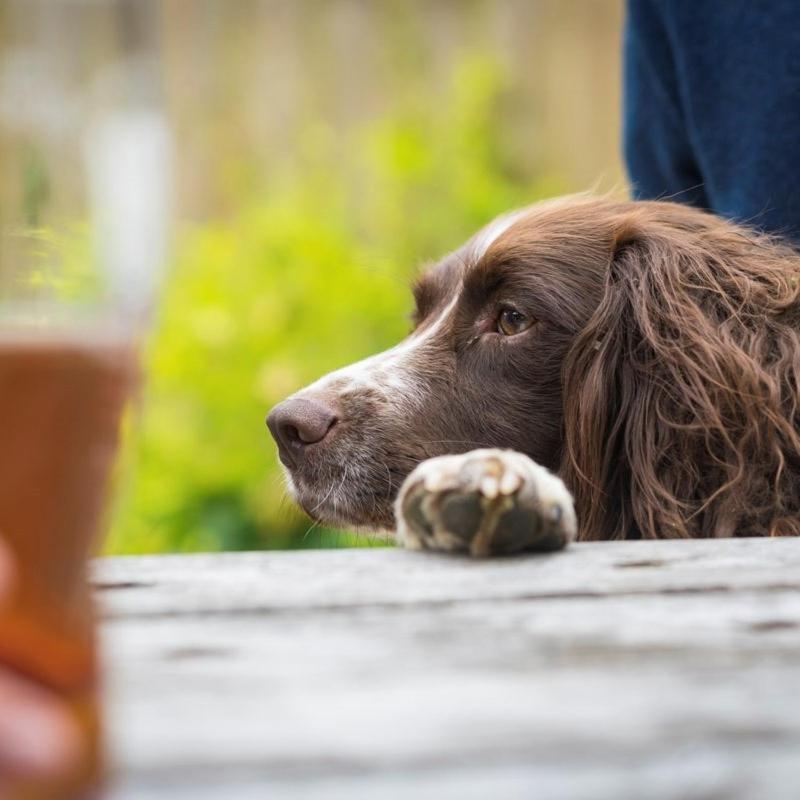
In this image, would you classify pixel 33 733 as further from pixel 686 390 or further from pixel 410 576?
pixel 686 390

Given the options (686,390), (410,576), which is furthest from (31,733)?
(686,390)

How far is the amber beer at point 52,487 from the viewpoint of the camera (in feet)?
2.72

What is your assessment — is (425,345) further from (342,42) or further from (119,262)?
(342,42)

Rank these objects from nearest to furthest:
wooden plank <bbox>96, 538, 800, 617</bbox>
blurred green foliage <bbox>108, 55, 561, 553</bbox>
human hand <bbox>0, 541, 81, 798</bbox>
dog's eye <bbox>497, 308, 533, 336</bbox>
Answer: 1. human hand <bbox>0, 541, 81, 798</bbox>
2. wooden plank <bbox>96, 538, 800, 617</bbox>
3. dog's eye <bbox>497, 308, 533, 336</bbox>
4. blurred green foliage <bbox>108, 55, 561, 553</bbox>

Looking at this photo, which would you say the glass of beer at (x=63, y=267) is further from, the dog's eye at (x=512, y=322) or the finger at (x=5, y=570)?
the dog's eye at (x=512, y=322)

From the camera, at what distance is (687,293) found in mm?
2592

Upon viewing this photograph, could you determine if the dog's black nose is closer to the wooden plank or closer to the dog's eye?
the dog's eye

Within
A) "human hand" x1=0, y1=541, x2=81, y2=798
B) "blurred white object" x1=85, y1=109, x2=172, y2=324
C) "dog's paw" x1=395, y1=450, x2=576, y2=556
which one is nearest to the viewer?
"human hand" x1=0, y1=541, x2=81, y2=798

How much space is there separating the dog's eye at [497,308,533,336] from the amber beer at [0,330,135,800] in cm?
181

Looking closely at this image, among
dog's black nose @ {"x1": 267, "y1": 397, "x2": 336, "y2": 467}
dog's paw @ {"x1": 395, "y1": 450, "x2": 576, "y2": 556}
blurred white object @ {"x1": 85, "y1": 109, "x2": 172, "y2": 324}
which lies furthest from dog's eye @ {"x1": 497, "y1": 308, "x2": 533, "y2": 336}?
blurred white object @ {"x1": 85, "y1": 109, "x2": 172, "y2": 324}

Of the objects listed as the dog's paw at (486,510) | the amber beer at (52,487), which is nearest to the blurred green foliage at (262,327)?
the dog's paw at (486,510)

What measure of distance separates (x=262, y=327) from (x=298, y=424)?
200 centimetres

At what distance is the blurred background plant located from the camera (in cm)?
453

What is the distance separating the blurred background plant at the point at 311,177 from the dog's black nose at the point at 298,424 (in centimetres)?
160
